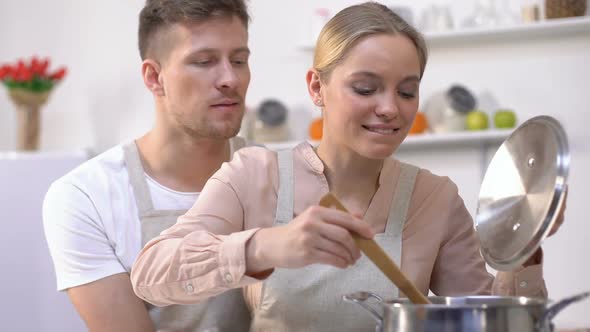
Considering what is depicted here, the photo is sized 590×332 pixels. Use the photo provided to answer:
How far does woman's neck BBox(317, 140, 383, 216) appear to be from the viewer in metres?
1.54

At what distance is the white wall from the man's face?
2.03 m

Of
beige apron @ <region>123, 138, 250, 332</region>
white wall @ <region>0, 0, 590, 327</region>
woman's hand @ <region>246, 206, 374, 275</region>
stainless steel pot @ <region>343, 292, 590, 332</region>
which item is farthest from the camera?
white wall @ <region>0, 0, 590, 327</region>

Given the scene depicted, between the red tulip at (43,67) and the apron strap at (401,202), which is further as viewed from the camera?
the red tulip at (43,67)

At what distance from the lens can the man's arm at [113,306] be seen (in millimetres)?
1779

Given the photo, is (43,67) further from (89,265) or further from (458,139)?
(89,265)

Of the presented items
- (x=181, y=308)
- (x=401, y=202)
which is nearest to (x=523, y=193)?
(x=401, y=202)

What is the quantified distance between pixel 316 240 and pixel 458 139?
2.66 metres

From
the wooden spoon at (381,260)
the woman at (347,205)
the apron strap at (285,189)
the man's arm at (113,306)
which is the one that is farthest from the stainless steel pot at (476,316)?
the man's arm at (113,306)

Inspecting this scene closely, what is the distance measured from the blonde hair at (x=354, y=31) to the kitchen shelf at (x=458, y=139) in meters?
2.10

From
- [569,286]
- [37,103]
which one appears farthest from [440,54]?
[37,103]

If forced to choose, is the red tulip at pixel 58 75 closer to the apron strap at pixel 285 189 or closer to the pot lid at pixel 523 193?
the apron strap at pixel 285 189

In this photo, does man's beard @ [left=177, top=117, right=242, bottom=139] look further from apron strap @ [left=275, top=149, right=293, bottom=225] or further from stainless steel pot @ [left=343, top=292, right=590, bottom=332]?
stainless steel pot @ [left=343, top=292, right=590, bottom=332]

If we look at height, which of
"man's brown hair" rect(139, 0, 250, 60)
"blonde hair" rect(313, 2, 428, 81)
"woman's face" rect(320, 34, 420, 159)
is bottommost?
"woman's face" rect(320, 34, 420, 159)

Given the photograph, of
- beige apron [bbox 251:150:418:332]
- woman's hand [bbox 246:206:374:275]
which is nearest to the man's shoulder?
beige apron [bbox 251:150:418:332]
